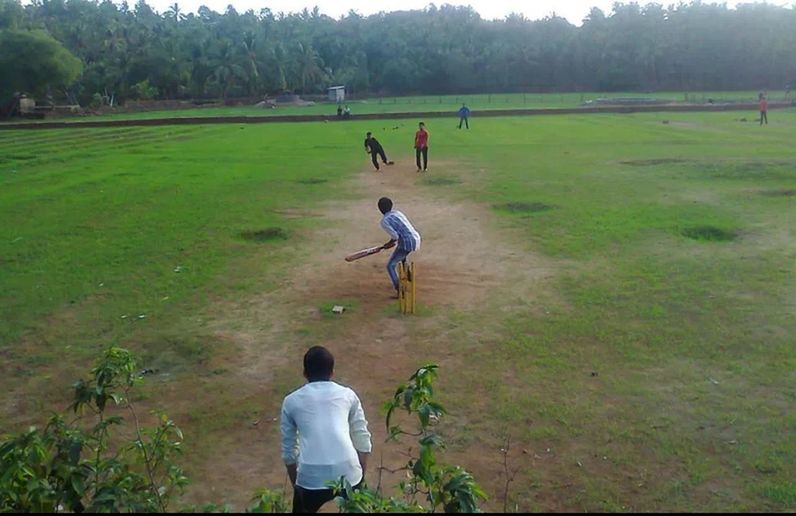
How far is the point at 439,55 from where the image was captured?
310 ft

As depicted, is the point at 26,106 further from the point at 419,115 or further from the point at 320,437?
the point at 320,437

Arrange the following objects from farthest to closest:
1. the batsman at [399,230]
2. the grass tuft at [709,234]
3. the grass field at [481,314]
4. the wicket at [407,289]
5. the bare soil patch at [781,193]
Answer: the bare soil patch at [781,193]
the grass tuft at [709,234]
the batsman at [399,230]
the wicket at [407,289]
the grass field at [481,314]

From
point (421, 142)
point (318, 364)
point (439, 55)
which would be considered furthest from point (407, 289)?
point (439, 55)

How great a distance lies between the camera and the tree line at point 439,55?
8044 cm

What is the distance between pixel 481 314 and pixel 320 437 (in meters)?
5.70

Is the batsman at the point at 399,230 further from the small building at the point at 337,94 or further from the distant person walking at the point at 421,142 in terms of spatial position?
the small building at the point at 337,94

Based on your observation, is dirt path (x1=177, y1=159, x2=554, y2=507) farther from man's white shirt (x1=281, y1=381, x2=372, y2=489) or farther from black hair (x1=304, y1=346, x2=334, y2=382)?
black hair (x1=304, y1=346, x2=334, y2=382)

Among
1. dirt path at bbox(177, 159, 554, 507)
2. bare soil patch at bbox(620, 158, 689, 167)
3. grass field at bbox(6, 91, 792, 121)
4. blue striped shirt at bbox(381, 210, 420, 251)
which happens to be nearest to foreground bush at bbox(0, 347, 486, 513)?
dirt path at bbox(177, 159, 554, 507)

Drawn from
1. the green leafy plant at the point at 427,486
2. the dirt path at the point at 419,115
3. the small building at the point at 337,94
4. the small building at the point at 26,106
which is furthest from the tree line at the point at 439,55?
the green leafy plant at the point at 427,486

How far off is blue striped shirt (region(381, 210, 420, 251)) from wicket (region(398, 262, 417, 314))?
1.34ft

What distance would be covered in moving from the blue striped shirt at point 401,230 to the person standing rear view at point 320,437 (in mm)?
5841

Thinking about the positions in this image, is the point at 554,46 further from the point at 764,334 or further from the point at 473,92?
the point at 764,334

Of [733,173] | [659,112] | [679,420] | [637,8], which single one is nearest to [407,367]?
[679,420]

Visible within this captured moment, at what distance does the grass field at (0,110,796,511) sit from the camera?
20.7 feet
